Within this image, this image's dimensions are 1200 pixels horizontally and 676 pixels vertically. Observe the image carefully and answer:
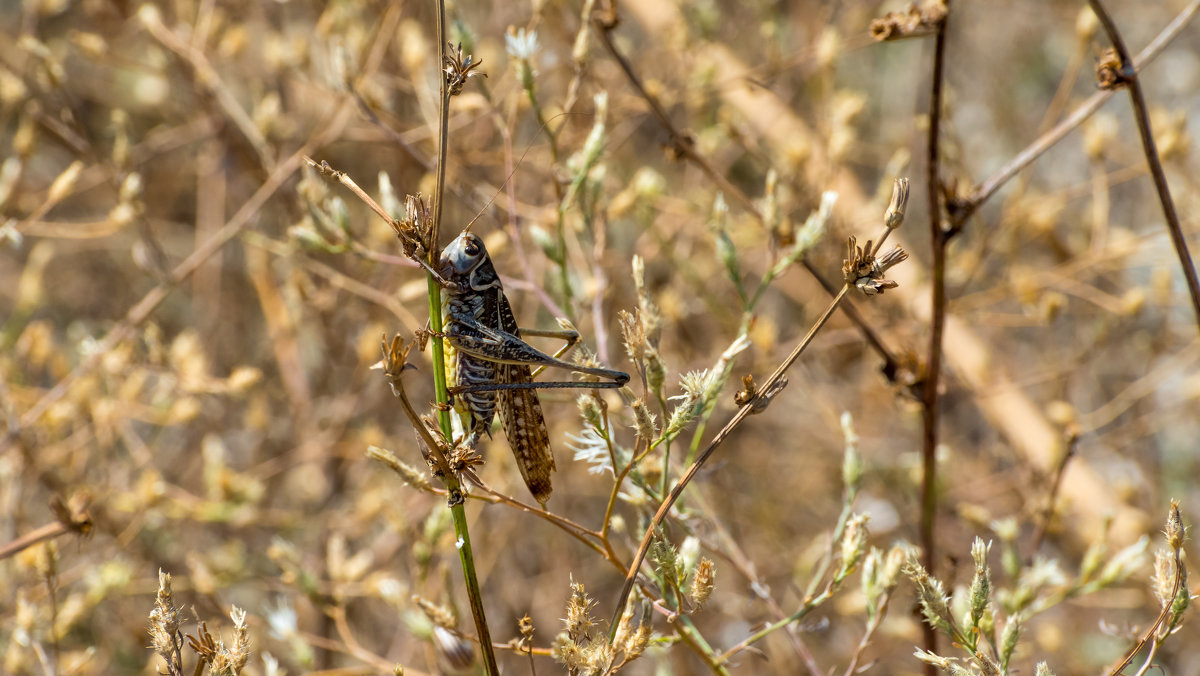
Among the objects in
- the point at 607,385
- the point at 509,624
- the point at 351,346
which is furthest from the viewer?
the point at 351,346

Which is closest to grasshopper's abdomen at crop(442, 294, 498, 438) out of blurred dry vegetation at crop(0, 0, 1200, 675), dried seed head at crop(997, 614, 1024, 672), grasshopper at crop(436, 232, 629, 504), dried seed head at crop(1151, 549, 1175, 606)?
grasshopper at crop(436, 232, 629, 504)

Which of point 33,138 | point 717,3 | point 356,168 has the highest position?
point 717,3

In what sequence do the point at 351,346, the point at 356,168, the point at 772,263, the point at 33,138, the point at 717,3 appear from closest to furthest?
1. the point at 772,263
2. the point at 33,138
3. the point at 351,346
4. the point at 717,3
5. the point at 356,168

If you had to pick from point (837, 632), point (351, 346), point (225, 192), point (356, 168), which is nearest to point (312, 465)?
point (351, 346)

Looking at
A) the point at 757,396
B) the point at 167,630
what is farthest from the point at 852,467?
the point at 167,630

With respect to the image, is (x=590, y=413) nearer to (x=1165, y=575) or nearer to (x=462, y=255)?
(x=462, y=255)

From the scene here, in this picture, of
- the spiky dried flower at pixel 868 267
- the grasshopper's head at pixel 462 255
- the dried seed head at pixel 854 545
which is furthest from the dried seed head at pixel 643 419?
the grasshopper's head at pixel 462 255

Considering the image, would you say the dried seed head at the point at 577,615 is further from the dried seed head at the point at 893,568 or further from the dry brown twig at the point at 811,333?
the dried seed head at the point at 893,568

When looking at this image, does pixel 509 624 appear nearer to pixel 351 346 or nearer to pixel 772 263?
pixel 351 346
